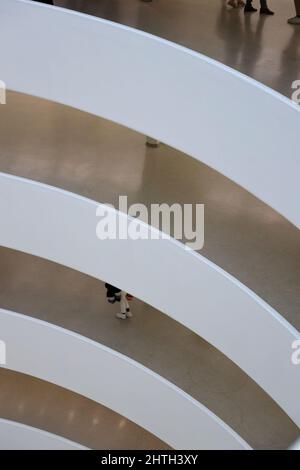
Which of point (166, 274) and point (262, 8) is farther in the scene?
point (262, 8)

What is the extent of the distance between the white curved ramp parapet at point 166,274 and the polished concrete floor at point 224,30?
109 inches

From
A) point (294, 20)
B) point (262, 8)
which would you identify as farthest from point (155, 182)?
point (262, 8)

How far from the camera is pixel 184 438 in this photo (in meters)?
11.5

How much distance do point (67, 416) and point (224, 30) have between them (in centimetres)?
751

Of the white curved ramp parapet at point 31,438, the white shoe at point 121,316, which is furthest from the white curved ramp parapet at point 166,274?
the white curved ramp parapet at point 31,438

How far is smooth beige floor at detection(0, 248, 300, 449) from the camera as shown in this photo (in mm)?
11000

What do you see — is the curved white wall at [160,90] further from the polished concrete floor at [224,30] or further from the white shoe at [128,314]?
the white shoe at [128,314]

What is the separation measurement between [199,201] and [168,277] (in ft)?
5.53

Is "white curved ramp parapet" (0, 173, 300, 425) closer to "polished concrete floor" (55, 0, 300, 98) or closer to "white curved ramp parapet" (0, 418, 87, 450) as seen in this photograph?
"polished concrete floor" (55, 0, 300, 98)

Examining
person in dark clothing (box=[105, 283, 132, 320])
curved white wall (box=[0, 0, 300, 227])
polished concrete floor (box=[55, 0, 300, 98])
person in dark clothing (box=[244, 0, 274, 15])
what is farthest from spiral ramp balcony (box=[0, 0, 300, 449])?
person in dark clothing (box=[244, 0, 274, 15])

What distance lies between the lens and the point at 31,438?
12.8 m

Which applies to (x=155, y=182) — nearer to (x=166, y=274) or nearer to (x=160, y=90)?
(x=166, y=274)

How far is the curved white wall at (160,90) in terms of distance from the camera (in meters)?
7.71
